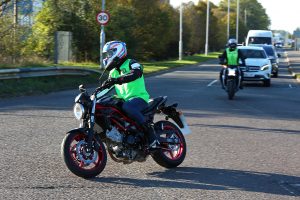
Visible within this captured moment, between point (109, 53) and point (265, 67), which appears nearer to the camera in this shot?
point (109, 53)

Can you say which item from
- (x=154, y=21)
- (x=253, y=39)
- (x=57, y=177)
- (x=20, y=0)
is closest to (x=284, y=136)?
(x=57, y=177)

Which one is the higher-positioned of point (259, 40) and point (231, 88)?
point (259, 40)

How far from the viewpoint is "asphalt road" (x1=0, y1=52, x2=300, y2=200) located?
634 cm

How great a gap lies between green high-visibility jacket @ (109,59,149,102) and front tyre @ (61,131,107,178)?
2.47ft

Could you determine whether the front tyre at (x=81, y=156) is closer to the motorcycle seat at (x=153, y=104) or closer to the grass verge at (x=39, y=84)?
the motorcycle seat at (x=153, y=104)

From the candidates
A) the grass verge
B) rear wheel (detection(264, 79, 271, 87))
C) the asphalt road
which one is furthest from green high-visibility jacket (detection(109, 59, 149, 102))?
rear wheel (detection(264, 79, 271, 87))

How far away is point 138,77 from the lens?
716 centimetres

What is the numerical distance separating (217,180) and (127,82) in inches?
63.9

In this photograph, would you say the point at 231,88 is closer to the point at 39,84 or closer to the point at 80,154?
the point at 39,84

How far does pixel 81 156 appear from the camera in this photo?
22.3 feet

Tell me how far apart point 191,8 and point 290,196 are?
73.5 m

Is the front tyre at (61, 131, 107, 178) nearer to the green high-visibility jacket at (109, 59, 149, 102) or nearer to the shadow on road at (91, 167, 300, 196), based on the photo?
the shadow on road at (91, 167, 300, 196)

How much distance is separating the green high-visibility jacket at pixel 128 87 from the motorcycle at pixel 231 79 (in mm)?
10346

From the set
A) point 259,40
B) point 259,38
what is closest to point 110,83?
A: point 259,40
